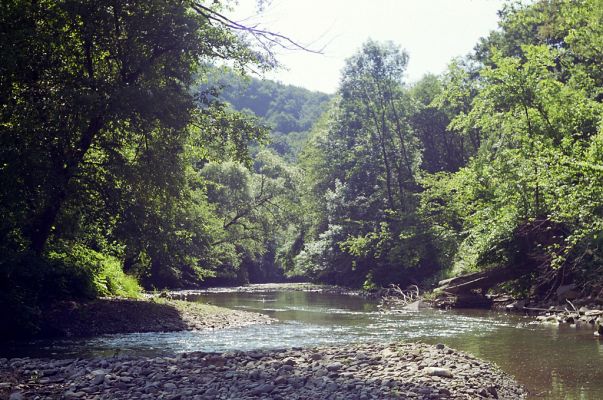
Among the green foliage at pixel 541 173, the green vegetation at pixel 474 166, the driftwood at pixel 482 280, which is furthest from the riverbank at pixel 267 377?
the driftwood at pixel 482 280

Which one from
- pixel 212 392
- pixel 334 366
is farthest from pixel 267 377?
pixel 334 366

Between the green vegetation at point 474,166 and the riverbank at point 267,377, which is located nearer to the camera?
the riverbank at point 267,377

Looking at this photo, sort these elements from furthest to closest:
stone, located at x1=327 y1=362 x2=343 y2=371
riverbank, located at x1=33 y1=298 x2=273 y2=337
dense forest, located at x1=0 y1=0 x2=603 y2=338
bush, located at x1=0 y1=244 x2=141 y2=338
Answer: riverbank, located at x1=33 y1=298 x2=273 y2=337
dense forest, located at x1=0 y1=0 x2=603 y2=338
bush, located at x1=0 y1=244 x2=141 y2=338
stone, located at x1=327 y1=362 x2=343 y2=371

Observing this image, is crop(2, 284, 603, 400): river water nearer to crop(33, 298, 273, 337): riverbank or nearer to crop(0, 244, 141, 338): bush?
crop(33, 298, 273, 337): riverbank

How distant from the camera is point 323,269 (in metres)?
47.0

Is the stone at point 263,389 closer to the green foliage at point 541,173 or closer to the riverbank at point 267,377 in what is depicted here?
the riverbank at point 267,377

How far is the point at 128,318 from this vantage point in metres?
18.8

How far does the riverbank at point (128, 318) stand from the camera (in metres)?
17.2

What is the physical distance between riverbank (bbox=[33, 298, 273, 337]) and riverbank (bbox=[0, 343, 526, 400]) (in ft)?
18.1

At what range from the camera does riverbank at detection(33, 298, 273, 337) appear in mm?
17172

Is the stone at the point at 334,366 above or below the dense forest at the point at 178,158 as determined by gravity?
Answer: below

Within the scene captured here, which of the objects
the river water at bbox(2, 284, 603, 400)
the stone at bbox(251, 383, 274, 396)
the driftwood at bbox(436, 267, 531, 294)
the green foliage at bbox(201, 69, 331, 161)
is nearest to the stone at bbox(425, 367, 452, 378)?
the river water at bbox(2, 284, 603, 400)

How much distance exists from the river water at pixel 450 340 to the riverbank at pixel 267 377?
1030 mm

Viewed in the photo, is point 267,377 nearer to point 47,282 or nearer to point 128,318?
point 128,318
